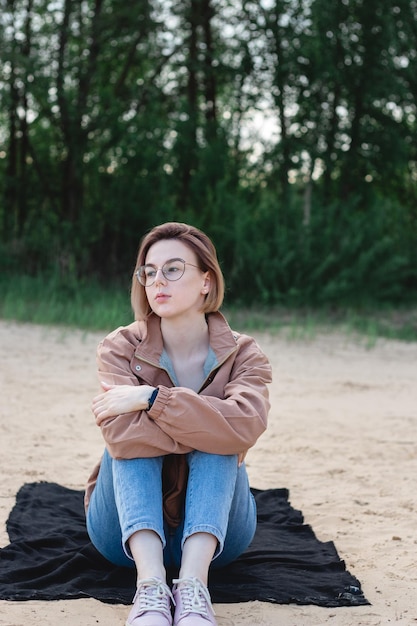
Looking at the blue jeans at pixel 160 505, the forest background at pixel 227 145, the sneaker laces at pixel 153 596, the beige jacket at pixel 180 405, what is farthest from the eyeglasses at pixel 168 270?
the forest background at pixel 227 145

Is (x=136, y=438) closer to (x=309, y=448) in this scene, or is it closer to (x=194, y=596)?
(x=194, y=596)

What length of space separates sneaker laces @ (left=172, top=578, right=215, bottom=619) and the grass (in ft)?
22.1

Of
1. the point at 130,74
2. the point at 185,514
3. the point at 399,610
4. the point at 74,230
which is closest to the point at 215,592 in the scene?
the point at 185,514

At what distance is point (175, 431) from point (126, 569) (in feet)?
2.16

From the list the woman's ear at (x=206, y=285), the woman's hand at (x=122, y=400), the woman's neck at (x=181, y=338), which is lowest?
the woman's hand at (x=122, y=400)

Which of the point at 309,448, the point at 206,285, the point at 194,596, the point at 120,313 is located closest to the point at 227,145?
the point at 120,313

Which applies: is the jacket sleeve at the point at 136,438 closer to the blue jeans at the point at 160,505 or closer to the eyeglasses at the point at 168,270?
the blue jeans at the point at 160,505

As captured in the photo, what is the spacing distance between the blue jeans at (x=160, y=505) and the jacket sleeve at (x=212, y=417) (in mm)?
68

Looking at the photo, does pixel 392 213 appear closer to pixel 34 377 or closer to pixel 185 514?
pixel 34 377

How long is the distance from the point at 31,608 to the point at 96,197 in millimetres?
10317

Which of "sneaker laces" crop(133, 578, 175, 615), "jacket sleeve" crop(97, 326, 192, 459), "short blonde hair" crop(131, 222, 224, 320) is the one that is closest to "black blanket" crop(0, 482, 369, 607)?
"sneaker laces" crop(133, 578, 175, 615)

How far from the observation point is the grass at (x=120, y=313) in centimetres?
996

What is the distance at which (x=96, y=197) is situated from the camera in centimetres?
1276

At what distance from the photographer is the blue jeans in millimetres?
2773
